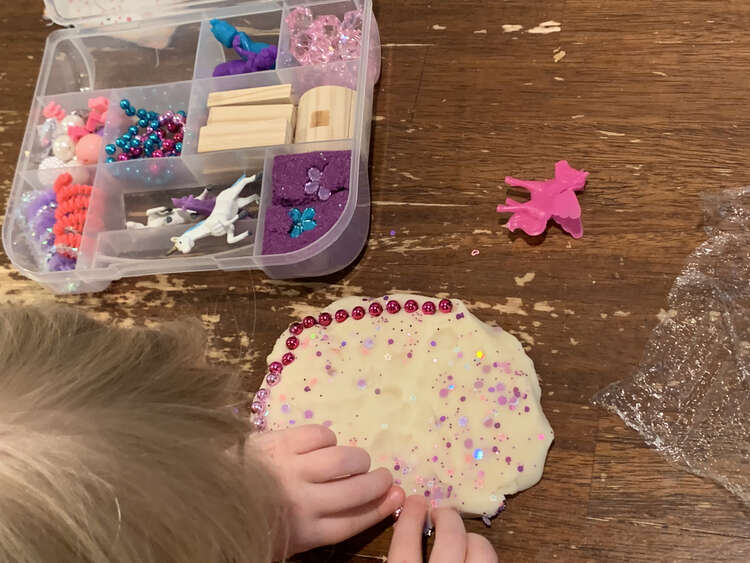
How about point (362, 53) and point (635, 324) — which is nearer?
point (635, 324)

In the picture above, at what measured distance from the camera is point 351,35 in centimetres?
98

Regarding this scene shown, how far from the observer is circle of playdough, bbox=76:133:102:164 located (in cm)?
100

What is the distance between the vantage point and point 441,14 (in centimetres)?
102

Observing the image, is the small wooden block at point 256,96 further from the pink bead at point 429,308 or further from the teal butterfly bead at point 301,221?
the pink bead at point 429,308

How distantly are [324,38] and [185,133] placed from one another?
0.75 feet

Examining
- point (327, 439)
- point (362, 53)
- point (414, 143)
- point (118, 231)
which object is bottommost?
point (327, 439)

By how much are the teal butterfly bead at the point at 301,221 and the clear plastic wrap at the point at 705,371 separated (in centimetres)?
39

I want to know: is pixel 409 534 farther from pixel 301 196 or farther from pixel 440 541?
pixel 301 196

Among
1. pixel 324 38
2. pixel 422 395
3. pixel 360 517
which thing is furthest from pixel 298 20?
pixel 360 517

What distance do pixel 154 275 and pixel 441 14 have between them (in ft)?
1.76

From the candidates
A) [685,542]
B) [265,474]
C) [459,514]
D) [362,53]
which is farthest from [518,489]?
[362,53]

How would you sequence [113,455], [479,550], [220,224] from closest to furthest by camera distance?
[113,455] < [479,550] < [220,224]

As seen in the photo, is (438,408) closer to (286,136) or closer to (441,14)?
(286,136)

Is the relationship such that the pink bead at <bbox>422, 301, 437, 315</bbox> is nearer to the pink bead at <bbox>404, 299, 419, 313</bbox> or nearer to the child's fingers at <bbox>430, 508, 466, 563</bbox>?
the pink bead at <bbox>404, 299, 419, 313</bbox>
